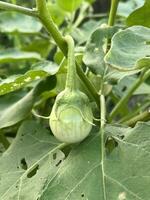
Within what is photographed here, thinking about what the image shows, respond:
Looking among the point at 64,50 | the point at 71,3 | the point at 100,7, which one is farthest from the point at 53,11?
the point at 100,7

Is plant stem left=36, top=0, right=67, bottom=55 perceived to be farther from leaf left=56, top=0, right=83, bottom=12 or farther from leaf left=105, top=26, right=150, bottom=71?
leaf left=56, top=0, right=83, bottom=12

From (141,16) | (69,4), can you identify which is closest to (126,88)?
(141,16)

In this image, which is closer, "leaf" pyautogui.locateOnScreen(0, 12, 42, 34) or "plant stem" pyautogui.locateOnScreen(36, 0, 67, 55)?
"plant stem" pyautogui.locateOnScreen(36, 0, 67, 55)

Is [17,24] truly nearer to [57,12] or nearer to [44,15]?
[57,12]

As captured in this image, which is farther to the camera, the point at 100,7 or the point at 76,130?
the point at 100,7

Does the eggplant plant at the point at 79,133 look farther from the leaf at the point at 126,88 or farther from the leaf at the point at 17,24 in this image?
the leaf at the point at 17,24

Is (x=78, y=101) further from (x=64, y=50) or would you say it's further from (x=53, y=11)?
(x=53, y=11)

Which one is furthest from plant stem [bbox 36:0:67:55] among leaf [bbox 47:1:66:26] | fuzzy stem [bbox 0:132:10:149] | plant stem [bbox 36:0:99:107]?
leaf [bbox 47:1:66:26]
